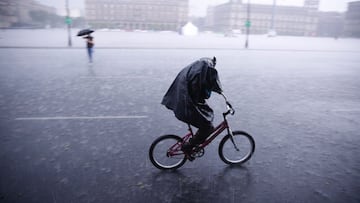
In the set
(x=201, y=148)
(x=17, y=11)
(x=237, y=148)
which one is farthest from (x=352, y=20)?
(x=17, y=11)

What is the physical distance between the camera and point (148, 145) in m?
4.98

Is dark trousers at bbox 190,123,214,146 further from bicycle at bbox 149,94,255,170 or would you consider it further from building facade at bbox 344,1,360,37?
building facade at bbox 344,1,360,37

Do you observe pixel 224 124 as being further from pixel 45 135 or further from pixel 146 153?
pixel 45 135

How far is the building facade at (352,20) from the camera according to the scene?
92.2 meters

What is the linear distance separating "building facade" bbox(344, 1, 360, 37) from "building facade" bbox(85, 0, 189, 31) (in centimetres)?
6214

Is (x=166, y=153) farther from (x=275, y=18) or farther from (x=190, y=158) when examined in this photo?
(x=275, y=18)

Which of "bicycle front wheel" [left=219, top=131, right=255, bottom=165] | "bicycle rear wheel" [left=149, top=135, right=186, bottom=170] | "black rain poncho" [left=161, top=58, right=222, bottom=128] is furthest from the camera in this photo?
"bicycle front wheel" [left=219, top=131, right=255, bottom=165]

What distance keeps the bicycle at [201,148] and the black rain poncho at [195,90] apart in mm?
416

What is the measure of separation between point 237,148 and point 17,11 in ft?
328

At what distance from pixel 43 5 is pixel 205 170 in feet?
427

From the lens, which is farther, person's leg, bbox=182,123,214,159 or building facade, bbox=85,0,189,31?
building facade, bbox=85,0,189,31

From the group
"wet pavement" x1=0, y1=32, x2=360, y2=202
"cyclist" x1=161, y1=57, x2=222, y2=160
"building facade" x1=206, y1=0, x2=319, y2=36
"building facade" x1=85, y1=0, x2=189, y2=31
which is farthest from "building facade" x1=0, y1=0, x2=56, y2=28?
"cyclist" x1=161, y1=57, x2=222, y2=160

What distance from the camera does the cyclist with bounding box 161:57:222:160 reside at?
338 centimetres

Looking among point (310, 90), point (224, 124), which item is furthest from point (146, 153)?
point (310, 90)
